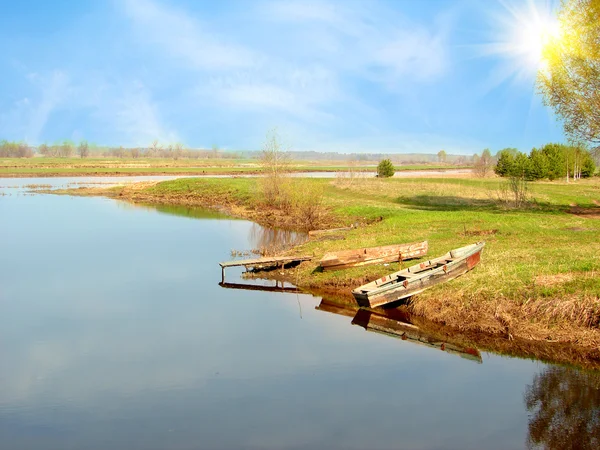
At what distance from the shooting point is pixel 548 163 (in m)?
66.1

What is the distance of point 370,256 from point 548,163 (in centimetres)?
5183

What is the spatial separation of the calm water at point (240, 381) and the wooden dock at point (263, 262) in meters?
1.09

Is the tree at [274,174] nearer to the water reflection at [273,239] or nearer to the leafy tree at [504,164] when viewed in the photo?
the water reflection at [273,239]

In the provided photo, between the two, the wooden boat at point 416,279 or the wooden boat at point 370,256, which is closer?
the wooden boat at point 416,279

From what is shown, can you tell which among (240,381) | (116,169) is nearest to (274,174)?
(240,381)

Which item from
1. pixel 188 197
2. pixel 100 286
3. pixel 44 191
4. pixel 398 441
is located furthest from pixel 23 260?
pixel 44 191

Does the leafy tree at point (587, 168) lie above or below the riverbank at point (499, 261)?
above

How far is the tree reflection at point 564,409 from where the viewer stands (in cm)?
1053

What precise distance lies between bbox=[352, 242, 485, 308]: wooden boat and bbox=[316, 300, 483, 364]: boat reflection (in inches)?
17.9

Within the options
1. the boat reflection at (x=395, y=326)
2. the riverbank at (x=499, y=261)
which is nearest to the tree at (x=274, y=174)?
the riverbank at (x=499, y=261)

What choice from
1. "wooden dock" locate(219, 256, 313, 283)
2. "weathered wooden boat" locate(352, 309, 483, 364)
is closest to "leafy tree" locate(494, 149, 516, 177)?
"wooden dock" locate(219, 256, 313, 283)

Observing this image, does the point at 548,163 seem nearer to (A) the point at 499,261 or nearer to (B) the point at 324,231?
(B) the point at 324,231

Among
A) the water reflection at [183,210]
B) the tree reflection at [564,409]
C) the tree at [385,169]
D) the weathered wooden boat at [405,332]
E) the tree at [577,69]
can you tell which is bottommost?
the tree reflection at [564,409]

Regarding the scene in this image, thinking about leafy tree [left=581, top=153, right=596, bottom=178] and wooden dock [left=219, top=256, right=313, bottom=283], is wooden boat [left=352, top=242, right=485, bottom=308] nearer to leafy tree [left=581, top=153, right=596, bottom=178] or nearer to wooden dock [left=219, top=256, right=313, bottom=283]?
wooden dock [left=219, top=256, right=313, bottom=283]
